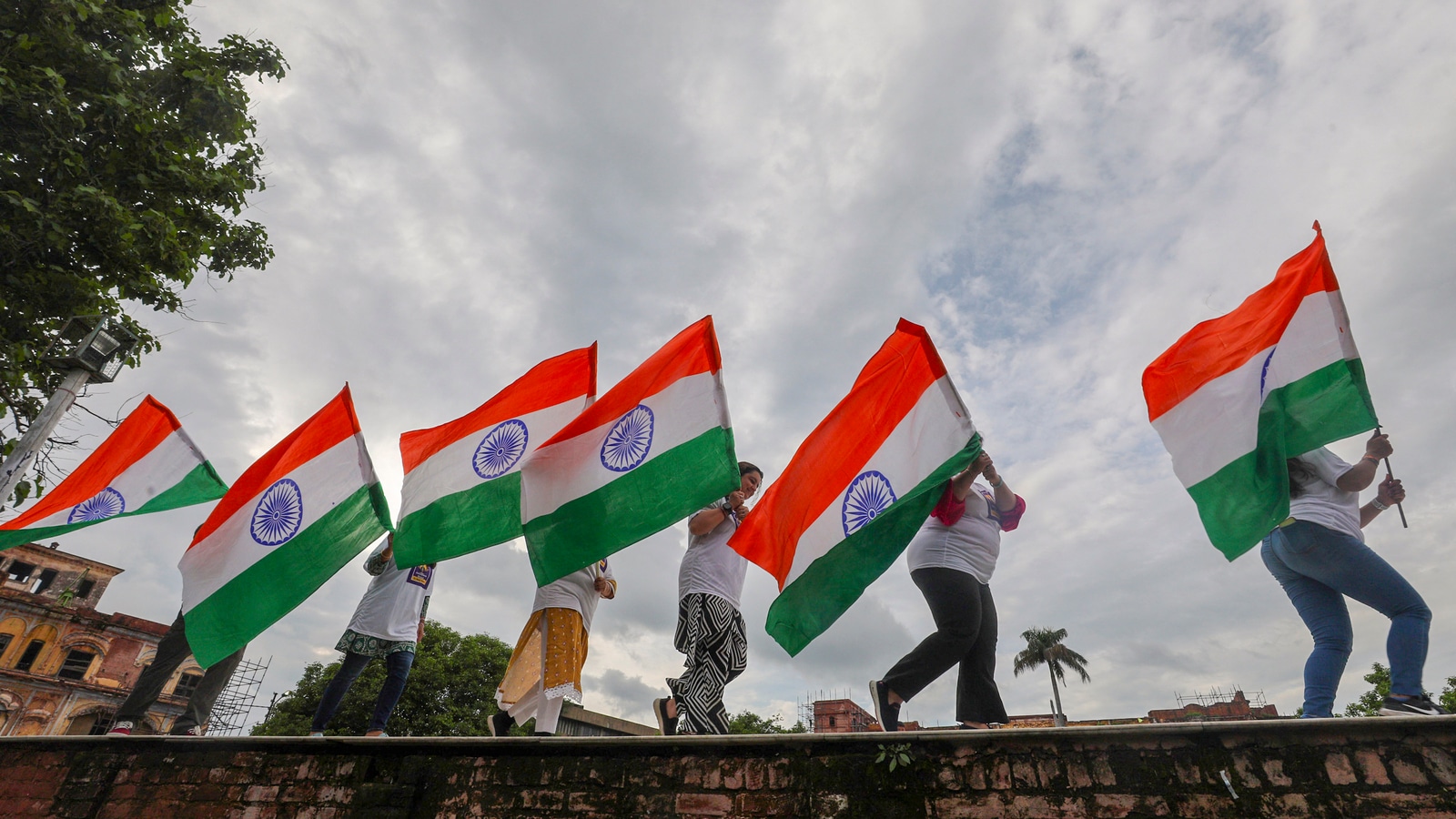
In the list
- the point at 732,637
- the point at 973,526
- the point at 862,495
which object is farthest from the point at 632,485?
the point at 973,526

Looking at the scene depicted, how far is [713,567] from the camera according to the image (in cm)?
433

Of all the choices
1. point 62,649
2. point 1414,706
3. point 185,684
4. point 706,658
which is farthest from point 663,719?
point 185,684

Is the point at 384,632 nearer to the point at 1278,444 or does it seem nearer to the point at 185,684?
the point at 1278,444

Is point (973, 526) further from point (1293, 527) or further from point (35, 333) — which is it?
point (35, 333)

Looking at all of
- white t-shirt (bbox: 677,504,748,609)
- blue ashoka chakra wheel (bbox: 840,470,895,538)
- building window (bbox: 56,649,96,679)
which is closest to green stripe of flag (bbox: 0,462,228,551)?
white t-shirt (bbox: 677,504,748,609)

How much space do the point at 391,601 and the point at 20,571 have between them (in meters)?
40.7

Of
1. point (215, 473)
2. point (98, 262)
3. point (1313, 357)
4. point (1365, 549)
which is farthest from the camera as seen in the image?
point (98, 262)

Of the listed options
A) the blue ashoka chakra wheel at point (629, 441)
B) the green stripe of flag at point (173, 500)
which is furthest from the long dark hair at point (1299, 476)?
the green stripe of flag at point (173, 500)

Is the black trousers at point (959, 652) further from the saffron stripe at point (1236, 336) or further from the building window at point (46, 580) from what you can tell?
the building window at point (46, 580)

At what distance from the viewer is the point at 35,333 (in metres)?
6.61

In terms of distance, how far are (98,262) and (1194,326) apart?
30.2ft

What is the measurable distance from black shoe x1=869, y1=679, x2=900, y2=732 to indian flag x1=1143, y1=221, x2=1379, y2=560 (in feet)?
6.29

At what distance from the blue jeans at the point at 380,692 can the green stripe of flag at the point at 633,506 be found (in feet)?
4.54

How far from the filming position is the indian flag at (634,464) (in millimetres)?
4133
